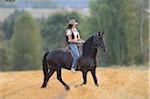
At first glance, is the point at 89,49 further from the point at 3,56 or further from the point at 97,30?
the point at 3,56

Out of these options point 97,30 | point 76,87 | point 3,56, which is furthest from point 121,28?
point 3,56

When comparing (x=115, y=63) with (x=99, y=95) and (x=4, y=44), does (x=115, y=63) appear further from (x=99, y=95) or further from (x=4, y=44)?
(x=4, y=44)

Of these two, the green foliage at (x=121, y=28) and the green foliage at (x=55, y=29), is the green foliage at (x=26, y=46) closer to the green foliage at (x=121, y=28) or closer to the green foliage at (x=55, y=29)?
the green foliage at (x=55, y=29)

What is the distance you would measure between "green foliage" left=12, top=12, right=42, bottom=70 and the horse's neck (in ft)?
0.83

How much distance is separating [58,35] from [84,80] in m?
0.34

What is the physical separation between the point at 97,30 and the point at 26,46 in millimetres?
368

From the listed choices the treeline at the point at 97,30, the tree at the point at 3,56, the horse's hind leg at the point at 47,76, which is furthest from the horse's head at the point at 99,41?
the tree at the point at 3,56

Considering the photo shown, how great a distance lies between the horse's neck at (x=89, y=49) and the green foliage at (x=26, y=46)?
0.83ft

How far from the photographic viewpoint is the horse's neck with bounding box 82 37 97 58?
10.9 ft

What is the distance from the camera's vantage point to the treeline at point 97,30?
11.4 ft

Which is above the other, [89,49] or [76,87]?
[89,49]

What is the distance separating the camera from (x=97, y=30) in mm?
3441

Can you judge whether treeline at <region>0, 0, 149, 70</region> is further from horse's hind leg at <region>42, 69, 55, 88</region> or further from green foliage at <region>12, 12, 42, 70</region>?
horse's hind leg at <region>42, 69, 55, 88</region>

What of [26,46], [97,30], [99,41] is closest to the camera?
[99,41]
